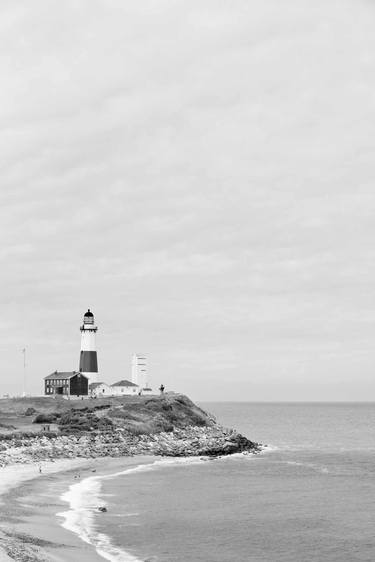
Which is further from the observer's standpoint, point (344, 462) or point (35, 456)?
point (344, 462)

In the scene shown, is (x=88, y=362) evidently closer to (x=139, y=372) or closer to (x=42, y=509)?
(x=139, y=372)

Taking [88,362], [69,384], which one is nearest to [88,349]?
[88,362]

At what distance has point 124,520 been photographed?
132 ft

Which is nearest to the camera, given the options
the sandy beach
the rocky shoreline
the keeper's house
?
the sandy beach

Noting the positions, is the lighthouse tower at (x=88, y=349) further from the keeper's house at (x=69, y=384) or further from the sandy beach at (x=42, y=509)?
the sandy beach at (x=42, y=509)

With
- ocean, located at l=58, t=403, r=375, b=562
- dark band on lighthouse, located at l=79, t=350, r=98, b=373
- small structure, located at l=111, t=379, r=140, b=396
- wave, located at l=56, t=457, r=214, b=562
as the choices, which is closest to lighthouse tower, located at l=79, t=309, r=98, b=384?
dark band on lighthouse, located at l=79, t=350, r=98, b=373

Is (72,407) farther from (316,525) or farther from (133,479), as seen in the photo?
(316,525)

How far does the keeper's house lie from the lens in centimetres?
11736

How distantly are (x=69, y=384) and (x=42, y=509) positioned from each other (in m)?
77.3

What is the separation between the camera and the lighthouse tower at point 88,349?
11856cm

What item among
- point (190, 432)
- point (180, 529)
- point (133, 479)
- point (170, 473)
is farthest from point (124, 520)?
point (190, 432)

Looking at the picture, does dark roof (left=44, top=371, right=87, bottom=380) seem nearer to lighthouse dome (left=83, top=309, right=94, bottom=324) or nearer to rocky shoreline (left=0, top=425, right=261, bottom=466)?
lighthouse dome (left=83, top=309, right=94, bottom=324)

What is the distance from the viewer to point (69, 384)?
117625 mm

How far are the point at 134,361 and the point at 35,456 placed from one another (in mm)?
63465
